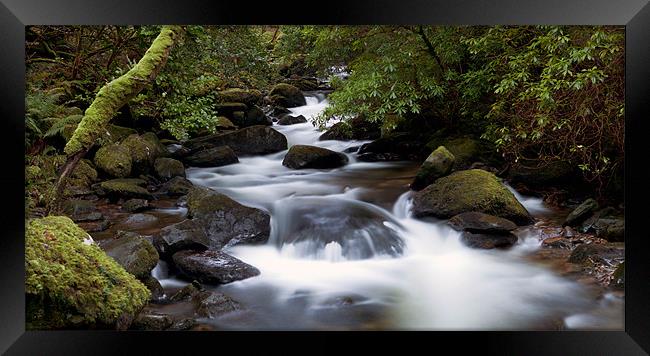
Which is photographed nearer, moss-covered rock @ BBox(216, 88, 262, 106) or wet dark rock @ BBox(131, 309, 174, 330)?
wet dark rock @ BBox(131, 309, 174, 330)

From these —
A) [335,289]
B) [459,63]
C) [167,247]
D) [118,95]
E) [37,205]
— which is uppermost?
[459,63]

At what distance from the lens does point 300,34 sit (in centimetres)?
705

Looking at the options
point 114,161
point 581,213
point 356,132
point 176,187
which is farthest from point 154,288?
point 356,132

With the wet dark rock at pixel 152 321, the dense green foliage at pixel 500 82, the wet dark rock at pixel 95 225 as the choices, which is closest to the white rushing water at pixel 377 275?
the wet dark rock at pixel 152 321

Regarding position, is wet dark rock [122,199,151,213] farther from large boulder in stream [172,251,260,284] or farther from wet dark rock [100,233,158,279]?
wet dark rock [100,233,158,279]

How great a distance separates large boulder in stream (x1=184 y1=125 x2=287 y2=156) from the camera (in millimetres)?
8445

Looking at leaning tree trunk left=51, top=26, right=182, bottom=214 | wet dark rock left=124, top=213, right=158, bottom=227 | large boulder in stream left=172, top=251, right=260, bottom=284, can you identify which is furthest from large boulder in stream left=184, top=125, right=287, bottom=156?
large boulder in stream left=172, top=251, right=260, bottom=284

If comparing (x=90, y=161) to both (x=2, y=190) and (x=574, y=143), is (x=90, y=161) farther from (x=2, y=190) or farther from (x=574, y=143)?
(x=574, y=143)

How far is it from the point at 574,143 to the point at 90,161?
554cm

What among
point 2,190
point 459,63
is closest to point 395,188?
point 459,63

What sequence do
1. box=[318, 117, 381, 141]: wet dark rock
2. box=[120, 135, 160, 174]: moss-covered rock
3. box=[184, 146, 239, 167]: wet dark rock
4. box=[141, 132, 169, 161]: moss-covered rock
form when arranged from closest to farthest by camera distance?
box=[120, 135, 160, 174]: moss-covered rock
box=[141, 132, 169, 161]: moss-covered rock
box=[184, 146, 239, 167]: wet dark rock
box=[318, 117, 381, 141]: wet dark rock

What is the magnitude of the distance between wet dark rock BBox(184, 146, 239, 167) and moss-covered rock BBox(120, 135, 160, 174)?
0.63 meters

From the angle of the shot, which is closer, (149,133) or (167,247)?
(167,247)

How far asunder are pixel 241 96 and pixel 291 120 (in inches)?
43.5
